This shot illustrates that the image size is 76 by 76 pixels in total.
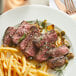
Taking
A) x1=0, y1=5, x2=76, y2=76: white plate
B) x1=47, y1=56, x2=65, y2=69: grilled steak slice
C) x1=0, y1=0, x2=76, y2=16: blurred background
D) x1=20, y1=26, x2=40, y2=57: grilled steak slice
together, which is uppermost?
x1=0, y1=0, x2=76, y2=16: blurred background

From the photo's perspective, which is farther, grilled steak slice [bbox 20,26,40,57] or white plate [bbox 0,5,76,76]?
white plate [bbox 0,5,76,76]

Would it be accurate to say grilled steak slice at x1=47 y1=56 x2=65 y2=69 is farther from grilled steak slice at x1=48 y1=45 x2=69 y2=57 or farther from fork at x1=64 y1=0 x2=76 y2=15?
fork at x1=64 y1=0 x2=76 y2=15

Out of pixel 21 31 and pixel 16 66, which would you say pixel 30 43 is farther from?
pixel 16 66

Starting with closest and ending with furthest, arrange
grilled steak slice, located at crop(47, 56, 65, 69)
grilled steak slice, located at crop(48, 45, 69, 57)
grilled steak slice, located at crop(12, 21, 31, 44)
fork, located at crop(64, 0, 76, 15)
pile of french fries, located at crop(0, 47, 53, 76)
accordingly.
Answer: pile of french fries, located at crop(0, 47, 53, 76) → grilled steak slice, located at crop(47, 56, 65, 69) → grilled steak slice, located at crop(48, 45, 69, 57) → grilled steak slice, located at crop(12, 21, 31, 44) → fork, located at crop(64, 0, 76, 15)

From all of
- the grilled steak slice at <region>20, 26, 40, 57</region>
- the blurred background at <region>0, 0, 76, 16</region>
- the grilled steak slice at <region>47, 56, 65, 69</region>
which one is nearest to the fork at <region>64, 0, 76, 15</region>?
the blurred background at <region>0, 0, 76, 16</region>

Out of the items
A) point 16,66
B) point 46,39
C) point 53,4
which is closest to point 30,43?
point 46,39
